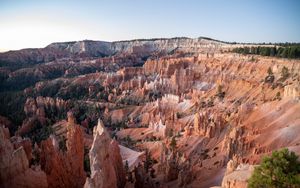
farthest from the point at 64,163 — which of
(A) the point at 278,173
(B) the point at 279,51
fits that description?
(B) the point at 279,51

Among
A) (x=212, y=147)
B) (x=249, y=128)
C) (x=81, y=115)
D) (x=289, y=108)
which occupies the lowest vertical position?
(x=81, y=115)

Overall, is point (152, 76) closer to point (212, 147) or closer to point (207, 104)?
point (207, 104)

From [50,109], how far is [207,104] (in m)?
38.2

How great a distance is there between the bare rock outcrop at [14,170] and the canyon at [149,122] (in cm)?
6

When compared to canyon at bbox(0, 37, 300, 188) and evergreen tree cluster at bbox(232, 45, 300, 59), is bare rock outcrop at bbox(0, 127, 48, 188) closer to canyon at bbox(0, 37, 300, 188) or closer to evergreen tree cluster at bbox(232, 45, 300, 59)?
canyon at bbox(0, 37, 300, 188)

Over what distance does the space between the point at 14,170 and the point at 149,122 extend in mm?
44159

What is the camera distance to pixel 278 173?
13.7 metres

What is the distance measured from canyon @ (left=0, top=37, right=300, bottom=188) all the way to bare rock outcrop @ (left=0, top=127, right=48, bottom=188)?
6 cm

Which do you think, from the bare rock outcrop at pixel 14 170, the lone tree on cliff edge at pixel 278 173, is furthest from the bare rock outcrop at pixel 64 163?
the lone tree on cliff edge at pixel 278 173

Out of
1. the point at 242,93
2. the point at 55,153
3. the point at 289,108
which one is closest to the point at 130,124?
the point at 242,93

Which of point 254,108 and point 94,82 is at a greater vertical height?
point 254,108

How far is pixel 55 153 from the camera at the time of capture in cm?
2595

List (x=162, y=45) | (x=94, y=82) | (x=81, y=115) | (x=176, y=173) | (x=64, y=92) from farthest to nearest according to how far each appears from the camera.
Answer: (x=162, y=45) → (x=94, y=82) → (x=64, y=92) → (x=81, y=115) → (x=176, y=173)

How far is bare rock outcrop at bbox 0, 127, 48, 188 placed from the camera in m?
20.5
